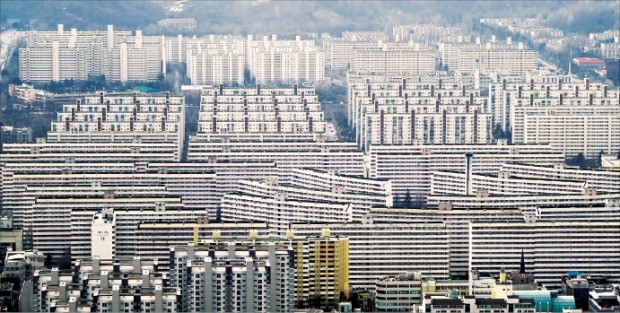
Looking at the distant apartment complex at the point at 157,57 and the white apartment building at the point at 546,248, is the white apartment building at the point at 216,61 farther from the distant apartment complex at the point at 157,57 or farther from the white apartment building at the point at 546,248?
the white apartment building at the point at 546,248

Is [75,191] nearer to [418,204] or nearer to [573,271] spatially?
[418,204]

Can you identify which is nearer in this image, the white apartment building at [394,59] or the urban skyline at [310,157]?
the urban skyline at [310,157]

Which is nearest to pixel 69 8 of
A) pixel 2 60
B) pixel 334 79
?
Result: pixel 2 60

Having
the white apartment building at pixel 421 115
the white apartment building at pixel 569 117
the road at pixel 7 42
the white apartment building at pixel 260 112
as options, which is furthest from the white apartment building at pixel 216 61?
the white apartment building at pixel 569 117

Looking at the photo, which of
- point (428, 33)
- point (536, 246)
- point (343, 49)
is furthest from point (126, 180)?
point (428, 33)

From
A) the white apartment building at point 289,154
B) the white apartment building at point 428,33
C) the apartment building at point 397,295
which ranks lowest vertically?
the apartment building at point 397,295

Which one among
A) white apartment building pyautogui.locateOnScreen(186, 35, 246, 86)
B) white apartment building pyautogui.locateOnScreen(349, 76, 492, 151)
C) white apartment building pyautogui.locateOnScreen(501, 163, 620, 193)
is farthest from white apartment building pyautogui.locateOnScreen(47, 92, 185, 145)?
white apartment building pyautogui.locateOnScreen(501, 163, 620, 193)
